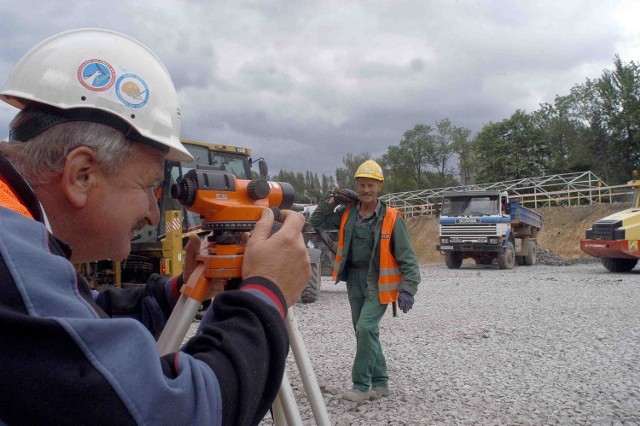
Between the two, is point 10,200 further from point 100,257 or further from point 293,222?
point 293,222

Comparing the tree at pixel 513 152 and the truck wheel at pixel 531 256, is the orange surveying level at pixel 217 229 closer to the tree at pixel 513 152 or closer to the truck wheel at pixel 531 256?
the truck wheel at pixel 531 256

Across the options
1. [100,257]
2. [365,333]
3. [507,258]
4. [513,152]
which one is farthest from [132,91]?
[513,152]

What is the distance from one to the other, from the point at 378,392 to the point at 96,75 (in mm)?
4196

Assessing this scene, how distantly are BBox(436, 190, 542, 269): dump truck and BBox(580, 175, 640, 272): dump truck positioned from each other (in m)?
2.93

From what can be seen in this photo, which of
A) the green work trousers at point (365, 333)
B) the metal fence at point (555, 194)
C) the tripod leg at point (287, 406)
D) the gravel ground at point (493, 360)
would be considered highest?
the metal fence at point (555, 194)

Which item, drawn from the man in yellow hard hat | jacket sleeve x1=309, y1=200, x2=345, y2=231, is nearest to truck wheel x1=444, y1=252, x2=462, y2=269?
jacket sleeve x1=309, y1=200, x2=345, y2=231

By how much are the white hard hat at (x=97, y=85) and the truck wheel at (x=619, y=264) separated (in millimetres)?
18552

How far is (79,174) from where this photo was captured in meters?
1.13

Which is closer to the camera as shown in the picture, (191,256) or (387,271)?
(191,256)

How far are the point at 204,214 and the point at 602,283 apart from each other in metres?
14.5

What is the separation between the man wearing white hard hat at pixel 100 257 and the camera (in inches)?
31.8

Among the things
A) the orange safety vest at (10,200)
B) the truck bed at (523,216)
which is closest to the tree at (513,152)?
the truck bed at (523,216)

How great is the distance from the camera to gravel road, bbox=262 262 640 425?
446cm

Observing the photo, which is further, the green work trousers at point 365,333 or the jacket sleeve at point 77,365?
the green work trousers at point 365,333
